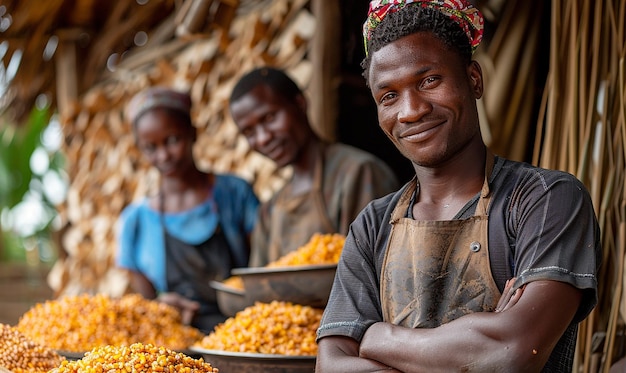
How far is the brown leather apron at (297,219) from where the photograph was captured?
339 cm

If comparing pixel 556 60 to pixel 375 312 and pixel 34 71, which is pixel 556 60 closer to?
→ pixel 375 312

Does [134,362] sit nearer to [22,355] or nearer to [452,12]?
[22,355]

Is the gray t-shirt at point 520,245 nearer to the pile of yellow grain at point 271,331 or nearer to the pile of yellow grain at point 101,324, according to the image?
the pile of yellow grain at point 271,331

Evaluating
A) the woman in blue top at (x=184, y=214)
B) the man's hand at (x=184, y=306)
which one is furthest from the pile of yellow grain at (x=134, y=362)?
the woman in blue top at (x=184, y=214)

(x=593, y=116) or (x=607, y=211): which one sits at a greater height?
(x=593, y=116)

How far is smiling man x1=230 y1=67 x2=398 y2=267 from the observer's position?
3.32 meters

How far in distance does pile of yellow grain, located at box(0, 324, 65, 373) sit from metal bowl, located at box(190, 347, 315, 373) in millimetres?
509

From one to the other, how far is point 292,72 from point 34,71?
9.57 ft

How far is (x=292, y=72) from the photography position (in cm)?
456

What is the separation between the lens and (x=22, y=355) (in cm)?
246

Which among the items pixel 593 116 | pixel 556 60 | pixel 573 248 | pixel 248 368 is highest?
pixel 556 60

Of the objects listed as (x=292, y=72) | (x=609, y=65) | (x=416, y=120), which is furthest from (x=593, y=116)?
(x=292, y=72)

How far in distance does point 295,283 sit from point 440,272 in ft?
2.96

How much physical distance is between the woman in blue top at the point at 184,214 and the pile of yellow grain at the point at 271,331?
1.24 m
